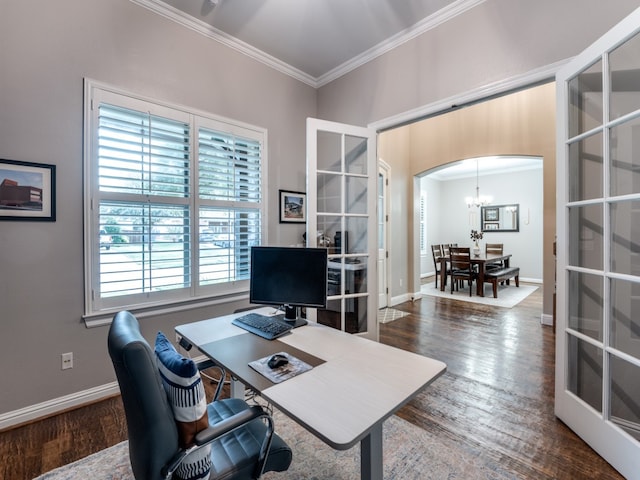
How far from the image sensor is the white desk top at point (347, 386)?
3.06 feet

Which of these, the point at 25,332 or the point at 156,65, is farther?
the point at 156,65

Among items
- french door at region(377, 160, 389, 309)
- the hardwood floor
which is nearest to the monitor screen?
the hardwood floor

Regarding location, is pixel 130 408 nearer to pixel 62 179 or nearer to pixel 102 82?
pixel 62 179

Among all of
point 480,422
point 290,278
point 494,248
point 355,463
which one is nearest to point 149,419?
point 290,278

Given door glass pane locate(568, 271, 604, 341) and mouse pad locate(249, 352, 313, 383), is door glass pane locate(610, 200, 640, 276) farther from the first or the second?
mouse pad locate(249, 352, 313, 383)

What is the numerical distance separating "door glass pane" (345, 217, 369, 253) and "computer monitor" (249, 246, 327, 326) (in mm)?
1295

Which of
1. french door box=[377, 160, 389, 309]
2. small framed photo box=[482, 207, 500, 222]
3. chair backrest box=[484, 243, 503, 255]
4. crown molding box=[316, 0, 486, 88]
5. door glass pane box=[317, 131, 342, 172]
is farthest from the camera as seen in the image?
small framed photo box=[482, 207, 500, 222]

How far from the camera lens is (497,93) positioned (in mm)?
2344

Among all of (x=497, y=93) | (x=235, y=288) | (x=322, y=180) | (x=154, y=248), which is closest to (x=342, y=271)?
(x=322, y=180)

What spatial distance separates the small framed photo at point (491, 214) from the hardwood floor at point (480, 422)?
547 cm

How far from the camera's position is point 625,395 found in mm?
1663

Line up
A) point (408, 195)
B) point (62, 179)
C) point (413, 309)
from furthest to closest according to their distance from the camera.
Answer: point (408, 195) → point (413, 309) → point (62, 179)

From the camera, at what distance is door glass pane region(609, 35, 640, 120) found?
1612mm

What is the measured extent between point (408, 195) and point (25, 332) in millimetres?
5702
